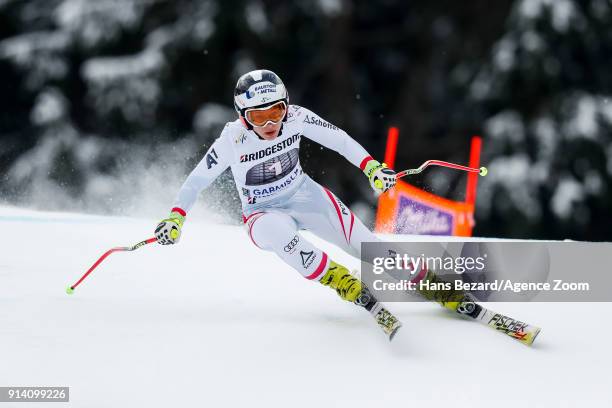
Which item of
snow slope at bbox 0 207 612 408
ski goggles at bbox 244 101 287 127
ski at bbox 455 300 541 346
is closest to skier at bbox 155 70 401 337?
ski goggles at bbox 244 101 287 127

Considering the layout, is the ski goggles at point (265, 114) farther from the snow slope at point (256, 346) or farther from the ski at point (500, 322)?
the ski at point (500, 322)

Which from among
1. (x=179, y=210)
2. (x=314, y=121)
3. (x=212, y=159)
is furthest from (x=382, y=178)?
(x=179, y=210)

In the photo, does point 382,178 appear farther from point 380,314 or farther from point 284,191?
point 380,314

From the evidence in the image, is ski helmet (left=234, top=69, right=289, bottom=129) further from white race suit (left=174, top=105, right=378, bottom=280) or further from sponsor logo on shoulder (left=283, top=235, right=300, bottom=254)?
sponsor logo on shoulder (left=283, top=235, right=300, bottom=254)

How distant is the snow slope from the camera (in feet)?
9.58

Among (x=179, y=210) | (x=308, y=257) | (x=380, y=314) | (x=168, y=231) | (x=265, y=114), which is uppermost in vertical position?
(x=265, y=114)

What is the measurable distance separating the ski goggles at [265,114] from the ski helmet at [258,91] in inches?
0.7

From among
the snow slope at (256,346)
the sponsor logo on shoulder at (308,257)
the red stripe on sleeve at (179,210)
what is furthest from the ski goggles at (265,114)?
the snow slope at (256,346)

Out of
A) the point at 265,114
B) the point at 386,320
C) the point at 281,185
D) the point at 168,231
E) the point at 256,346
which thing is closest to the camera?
the point at 256,346

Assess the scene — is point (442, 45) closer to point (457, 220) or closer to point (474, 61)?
point (474, 61)

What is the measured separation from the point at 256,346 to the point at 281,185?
896 millimetres

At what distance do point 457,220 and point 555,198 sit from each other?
4.65 m

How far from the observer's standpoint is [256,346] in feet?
10.8

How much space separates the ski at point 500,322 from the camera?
11.3 feet
